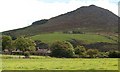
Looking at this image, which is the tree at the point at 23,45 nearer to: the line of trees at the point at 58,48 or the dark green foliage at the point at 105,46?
the line of trees at the point at 58,48

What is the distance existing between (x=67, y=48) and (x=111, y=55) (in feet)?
42.1

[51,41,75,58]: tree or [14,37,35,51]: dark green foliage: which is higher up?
[14,37,35,51]: dark green foliage

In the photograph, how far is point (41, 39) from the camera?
18488 centimetres

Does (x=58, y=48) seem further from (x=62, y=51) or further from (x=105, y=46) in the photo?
(x=105, y=46)

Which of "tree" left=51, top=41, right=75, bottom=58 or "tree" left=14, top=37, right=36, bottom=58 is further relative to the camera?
"tree" left=14, top=37, right=36, bottom=58

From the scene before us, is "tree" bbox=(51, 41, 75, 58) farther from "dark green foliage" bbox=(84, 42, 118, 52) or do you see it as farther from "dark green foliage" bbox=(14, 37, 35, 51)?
"dark green foliage" bbox=(84, 42, 118, 52)

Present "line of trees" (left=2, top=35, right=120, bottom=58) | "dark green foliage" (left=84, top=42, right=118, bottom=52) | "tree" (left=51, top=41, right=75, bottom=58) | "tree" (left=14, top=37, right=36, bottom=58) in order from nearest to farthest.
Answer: "tree" (left=51, top=41, right=75, bottom=58) → "line of trees" (left=2, top=35, right=120, bottom=58) → "tree" (left=14, top=37, right=36, bottom=58) → "dark green foliage" (left=84, top=42, right=118, bottom=52)

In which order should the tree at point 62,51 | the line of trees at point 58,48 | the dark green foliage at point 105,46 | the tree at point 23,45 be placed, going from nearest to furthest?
1. the tree at point 62,51
2. the line of trees at point 58,48
3. the tree at point 23,45
4. the dark green foliage at point 105,46

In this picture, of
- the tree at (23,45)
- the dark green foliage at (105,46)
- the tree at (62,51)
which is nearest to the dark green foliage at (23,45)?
the tree at (23,45)

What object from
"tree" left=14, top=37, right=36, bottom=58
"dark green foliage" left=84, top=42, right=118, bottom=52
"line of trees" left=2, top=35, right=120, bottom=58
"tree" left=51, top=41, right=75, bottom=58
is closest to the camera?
"tree" left=51, top=41, right=75, bottom=58

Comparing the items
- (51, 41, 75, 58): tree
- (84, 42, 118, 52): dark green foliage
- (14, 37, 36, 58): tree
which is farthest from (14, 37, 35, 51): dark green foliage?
(84, 42, 118, 52): dark green foliage

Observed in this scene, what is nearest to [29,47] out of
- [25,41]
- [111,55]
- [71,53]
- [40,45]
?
[25,41]

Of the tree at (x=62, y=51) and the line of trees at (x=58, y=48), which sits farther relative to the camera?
the line of trees at (x=58, y=48)

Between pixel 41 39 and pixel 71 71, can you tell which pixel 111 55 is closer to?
pixel 71 71
